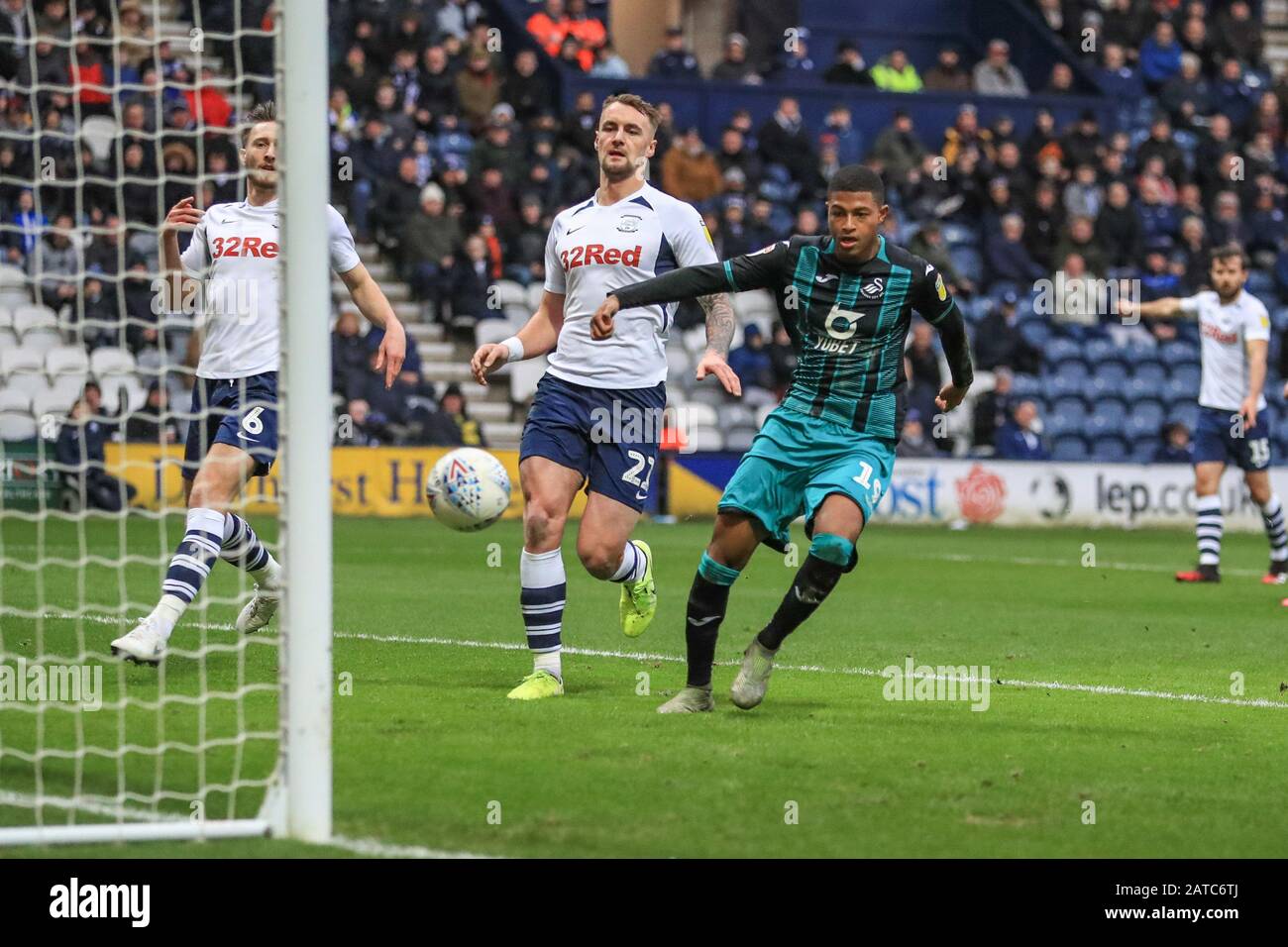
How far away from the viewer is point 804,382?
7.55m

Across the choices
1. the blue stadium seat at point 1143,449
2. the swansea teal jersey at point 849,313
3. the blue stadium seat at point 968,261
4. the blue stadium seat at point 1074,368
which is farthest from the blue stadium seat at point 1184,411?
the swansea teal jersey at point 849,313

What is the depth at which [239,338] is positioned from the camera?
842 centimetres

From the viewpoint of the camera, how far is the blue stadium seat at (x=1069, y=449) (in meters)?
23.2

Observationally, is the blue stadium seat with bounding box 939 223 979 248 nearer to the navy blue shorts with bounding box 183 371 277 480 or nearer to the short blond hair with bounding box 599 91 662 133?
the short blond hair with bounding box 599 91 662 133

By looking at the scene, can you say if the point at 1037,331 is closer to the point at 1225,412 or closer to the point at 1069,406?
the point at 1069,406

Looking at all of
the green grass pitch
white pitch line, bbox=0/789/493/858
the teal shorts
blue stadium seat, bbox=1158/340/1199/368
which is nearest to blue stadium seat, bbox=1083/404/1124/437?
blue stadium seat, bbox=1158/340/1199/368

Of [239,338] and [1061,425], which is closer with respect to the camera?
[239,338]

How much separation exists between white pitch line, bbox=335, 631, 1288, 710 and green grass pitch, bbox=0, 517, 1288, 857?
3 cm

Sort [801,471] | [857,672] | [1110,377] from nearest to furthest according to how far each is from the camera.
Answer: [801,471], [857,672], [1110,377]

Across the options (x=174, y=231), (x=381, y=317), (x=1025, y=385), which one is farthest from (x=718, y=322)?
(x=1025, y=385)

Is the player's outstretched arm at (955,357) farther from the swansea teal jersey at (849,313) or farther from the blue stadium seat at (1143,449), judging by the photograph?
the blue stadium seat at (1143,449)

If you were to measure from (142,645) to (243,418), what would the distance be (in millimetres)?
1206

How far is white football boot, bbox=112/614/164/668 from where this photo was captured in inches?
298
